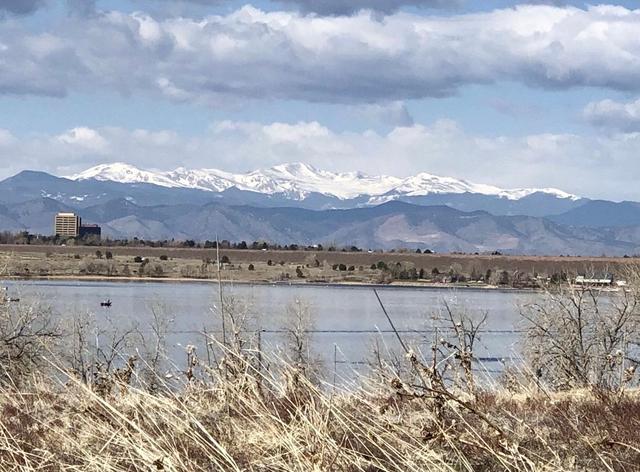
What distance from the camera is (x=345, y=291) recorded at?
15038 cm

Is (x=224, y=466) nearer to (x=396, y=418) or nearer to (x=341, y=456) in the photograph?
(x=341, y=456)

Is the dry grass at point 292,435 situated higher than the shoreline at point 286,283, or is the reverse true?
the dry grass at point 292,435

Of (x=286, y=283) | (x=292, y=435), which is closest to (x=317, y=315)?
(x=286, y=283)

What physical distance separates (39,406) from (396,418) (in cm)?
315

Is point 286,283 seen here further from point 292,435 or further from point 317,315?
point 292,435

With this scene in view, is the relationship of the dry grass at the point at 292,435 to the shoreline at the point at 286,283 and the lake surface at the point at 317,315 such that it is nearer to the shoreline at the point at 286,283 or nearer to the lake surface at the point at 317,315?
the lake surface at the point at 317,315

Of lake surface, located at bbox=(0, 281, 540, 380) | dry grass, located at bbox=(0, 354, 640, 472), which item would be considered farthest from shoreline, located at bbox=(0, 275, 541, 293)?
dry grass, located at bbox=(0, 354, 640, 472)

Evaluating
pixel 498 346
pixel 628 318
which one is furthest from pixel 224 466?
pixel 498 346

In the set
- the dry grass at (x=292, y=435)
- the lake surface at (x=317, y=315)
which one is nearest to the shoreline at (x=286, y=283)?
the lake surface at (x=317, y=315)

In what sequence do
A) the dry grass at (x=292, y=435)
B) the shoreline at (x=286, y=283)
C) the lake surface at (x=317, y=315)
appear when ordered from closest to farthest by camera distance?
the dry grass at (x=292, y=435) < the lake surface at (x=317, y=315) < the shoreline at (x=286, y=283)

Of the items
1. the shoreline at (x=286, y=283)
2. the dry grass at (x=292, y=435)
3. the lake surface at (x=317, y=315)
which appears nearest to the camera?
the dry grass at (x=292, y=435)

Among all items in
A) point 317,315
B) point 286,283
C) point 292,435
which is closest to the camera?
point 292,435

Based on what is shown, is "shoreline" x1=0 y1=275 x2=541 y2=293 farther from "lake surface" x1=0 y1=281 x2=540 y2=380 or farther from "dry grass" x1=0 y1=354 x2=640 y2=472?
"dry grass" x1=0 y1=354 x2=640 y2=472

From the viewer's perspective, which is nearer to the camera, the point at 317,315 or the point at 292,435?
the point at 292,435
